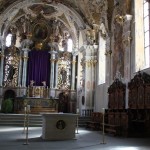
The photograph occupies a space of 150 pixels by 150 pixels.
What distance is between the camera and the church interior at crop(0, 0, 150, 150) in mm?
14680

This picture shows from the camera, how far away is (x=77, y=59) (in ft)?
84.6

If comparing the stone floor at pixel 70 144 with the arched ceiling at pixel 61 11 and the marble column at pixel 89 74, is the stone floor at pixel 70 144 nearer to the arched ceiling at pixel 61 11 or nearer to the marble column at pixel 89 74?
the marble column at pixel 89 74

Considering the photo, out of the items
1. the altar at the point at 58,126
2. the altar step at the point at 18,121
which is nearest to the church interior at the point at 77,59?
the altar step at the point at 18,121

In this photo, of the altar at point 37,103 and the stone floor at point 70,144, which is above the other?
the altar at point 37,103

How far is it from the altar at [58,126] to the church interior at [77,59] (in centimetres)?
399

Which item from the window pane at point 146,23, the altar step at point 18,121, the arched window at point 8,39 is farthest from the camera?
the arched window at point 8,39

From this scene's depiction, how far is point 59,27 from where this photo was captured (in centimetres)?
2634

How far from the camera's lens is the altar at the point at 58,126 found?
966 cm

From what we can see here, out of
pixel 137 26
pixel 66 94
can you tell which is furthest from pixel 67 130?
pixel 66 94

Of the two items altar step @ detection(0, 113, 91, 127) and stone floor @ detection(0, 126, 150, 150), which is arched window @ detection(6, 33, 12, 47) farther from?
stone floor @ detection(0, 126, 150, 150)

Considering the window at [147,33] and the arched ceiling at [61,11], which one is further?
the arched ceiling at [61,11]

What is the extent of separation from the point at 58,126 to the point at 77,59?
53.8ft

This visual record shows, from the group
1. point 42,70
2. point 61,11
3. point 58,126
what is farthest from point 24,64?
point 58,126

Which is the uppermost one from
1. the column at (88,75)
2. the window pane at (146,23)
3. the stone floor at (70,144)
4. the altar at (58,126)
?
the window pane at (146,23)
